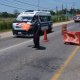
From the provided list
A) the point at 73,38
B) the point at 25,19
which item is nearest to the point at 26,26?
the point at 25,19

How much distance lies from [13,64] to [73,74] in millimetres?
2834

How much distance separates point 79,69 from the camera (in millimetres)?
10711

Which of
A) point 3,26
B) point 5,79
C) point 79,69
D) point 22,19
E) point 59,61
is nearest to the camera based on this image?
point 5,79

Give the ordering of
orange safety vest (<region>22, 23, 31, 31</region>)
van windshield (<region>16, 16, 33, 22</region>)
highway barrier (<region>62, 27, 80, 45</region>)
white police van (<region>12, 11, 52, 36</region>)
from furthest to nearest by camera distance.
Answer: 1. van windshield (<region>16, 16, 33, 22</region>)
2. white police van (<region>12, 11, 52, 36</region>)
3. orange safety vest (<region>22, 23, 31, 31</region>)
4. highway barrier (<region>62, 27, 80, 45</region>)

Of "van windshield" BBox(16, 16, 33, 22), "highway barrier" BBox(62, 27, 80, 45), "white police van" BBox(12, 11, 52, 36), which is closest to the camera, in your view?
"highway barrier" BBox(62, 27, 80, 45)

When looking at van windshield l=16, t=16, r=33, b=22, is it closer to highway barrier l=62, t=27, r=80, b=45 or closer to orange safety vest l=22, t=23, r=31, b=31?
orange safety vest l=22, t=23, r=31, b=31

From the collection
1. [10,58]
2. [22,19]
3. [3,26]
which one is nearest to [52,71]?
[10,58]

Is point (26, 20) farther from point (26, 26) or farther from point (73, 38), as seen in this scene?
point (73, 38)

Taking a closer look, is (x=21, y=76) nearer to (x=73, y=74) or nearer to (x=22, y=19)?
(x=73, y=74)

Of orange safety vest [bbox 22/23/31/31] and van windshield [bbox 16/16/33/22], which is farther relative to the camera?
van windshield [bbox 16/16/33/22]

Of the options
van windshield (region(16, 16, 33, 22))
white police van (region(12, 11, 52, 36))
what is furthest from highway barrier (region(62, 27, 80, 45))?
van windshield (region(16, 16, 33, 22))

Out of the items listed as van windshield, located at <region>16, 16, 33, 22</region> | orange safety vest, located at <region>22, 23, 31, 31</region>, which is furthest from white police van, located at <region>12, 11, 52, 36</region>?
orange safety vest, located at <region>22, 23, 31, 31</region>

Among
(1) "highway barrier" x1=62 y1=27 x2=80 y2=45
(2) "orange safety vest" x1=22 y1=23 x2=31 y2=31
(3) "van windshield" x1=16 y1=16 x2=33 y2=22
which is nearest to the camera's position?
(1) "highway barrier" x1=62 y1=27 x2=80 y2=45

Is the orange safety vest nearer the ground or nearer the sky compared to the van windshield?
nearer the ground
